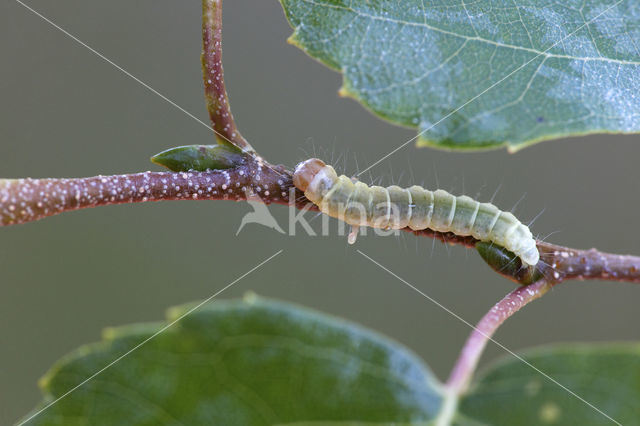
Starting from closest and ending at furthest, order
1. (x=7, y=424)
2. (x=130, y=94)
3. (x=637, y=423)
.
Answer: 1. (x=637, y=423)
2. (x=7, y=424)
3. (x=130, y=94)

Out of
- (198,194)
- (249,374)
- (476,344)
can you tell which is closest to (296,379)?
(249,374)

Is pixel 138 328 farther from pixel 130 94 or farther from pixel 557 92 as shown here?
pixel 130 94

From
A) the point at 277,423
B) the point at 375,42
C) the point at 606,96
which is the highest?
the point at 375,42

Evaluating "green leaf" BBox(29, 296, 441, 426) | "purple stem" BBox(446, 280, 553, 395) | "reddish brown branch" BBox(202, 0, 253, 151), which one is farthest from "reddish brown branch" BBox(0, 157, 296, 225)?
"purple stem" BBox(446, 280, 553, 395)

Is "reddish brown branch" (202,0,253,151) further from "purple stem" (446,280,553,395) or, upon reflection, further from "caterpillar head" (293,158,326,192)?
"purple stem" (446,280,553,395)

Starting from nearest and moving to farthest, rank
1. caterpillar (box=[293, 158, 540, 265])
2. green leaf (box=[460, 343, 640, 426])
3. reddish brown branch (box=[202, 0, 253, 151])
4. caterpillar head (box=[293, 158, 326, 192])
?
green leaf (box=[460, 343, 640, 426]) → reddish brown branch (box=[202, 0, 253, 151]) → caterpillar head (box=[293, 158, 326, 192]) → caterpillar (box=[293, 158, 540, 265])

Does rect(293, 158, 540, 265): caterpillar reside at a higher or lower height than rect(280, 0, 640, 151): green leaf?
lower

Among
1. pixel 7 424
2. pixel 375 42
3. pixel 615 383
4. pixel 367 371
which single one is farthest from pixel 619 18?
pixel 7 424
